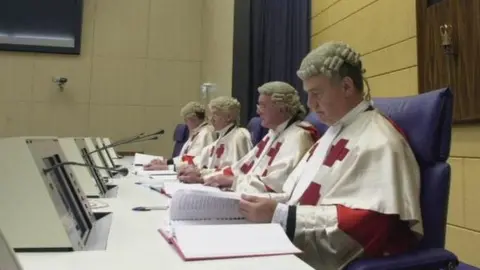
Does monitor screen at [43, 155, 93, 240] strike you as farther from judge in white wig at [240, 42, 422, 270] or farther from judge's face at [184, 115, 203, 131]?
judge's face at [184, 115, 203, 131]

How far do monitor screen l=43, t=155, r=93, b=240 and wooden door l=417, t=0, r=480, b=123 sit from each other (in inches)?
65.3

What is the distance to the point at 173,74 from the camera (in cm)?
608

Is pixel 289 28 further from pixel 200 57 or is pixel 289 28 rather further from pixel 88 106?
pixel 88 106

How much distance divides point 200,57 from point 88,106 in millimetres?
1583

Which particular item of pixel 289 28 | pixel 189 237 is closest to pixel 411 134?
pixel 189 237

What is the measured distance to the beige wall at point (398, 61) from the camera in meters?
2.09

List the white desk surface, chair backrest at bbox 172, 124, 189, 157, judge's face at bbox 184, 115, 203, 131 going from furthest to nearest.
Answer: chair backrest at bbox 172, 124, 189, 157 → judge's face at bbox 184, 115, 203, 131 → the white desk surface

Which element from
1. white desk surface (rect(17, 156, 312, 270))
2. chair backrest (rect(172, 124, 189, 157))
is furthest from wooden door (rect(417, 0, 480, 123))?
chair backrest (rect(172, 124, 189, 157))

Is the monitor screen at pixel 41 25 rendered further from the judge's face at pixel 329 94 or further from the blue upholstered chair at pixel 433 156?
the blue upholstered chair at pixel 433 156

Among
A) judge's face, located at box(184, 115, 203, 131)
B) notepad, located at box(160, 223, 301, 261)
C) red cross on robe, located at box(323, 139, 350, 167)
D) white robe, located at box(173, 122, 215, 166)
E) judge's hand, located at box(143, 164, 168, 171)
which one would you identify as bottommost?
notepad, located at box(160, 223, 301, 261)

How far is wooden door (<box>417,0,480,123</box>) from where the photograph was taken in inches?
78.6

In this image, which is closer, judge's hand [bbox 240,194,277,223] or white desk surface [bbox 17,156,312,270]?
white desk surface [bbox 17,156,312,270]

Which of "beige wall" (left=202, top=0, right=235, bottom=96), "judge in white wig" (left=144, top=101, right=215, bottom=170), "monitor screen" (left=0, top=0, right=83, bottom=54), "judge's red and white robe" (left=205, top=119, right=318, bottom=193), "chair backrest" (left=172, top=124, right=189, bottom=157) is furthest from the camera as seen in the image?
"monitor screen" (left=0, top=0, right=83, bottom=54)

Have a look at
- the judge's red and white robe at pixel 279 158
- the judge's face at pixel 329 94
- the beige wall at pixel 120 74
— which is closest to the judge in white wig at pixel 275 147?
the judge's red and white robe at pixel 279 158
